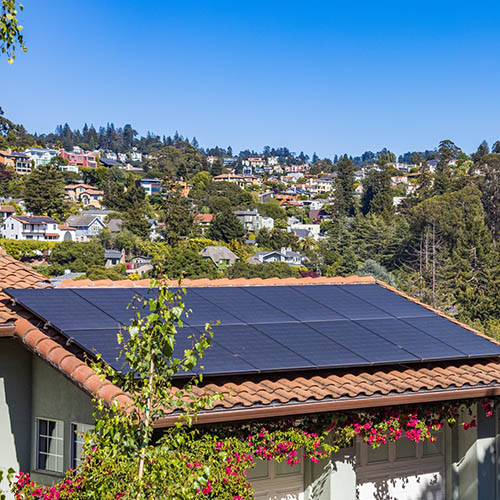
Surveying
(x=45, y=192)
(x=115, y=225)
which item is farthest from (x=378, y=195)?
(x=45, y=192)

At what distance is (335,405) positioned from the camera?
9.42 metres

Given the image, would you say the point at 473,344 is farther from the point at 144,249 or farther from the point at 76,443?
the point at 144,249

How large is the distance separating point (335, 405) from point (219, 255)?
410 ft

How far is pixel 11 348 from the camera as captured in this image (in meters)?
9.73

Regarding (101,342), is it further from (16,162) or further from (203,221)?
(16,162)

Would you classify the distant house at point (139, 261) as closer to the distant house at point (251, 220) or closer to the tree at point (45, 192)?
the tree at point (45, 192)

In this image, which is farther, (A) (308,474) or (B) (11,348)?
(A) (308,474)

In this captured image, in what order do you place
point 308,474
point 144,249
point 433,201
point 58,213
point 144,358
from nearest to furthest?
point 144,358
point 308,474
point 433,201
point 144,249
point 58,213

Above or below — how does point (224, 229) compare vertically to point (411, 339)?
below

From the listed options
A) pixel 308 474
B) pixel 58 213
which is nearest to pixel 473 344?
pixel 308 474

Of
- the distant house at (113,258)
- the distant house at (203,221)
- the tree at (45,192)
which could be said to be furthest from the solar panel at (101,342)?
the tree at (45,192)

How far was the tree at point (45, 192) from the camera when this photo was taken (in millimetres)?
150625

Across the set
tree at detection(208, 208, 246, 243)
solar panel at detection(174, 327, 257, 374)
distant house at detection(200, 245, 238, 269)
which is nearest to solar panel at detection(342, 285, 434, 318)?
solar panel at detection(174, 327, 257, 374)

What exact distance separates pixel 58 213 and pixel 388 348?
151m
